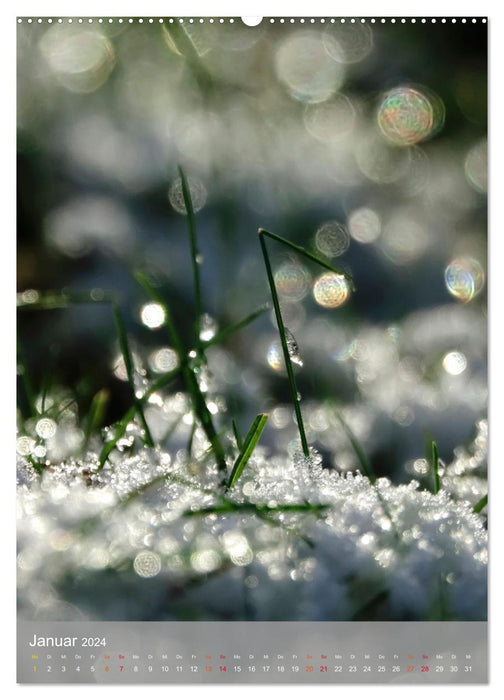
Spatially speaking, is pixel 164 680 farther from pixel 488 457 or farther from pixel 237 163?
pixel 237 163

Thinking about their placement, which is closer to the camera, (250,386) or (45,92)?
(45,92)

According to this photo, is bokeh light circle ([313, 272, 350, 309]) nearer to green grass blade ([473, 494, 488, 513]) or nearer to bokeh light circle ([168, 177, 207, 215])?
bokeh light circle ([168, 177, 207, 215])

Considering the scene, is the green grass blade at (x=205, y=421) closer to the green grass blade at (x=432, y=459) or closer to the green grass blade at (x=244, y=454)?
the green grass blade at (x=244, y=454)

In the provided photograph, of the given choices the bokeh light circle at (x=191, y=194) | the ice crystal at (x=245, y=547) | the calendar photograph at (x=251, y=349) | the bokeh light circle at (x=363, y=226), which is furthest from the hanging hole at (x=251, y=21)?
the ice crystal at (x=245, y=547)

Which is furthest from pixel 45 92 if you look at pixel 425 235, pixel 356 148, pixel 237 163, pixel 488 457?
pixel 488 457

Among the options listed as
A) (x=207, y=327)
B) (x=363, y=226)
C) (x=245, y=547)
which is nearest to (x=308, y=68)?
(x=363, y=226)

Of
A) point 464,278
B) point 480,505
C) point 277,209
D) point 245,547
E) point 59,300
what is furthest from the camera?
point 277,209

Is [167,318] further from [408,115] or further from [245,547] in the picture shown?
[408,115]
